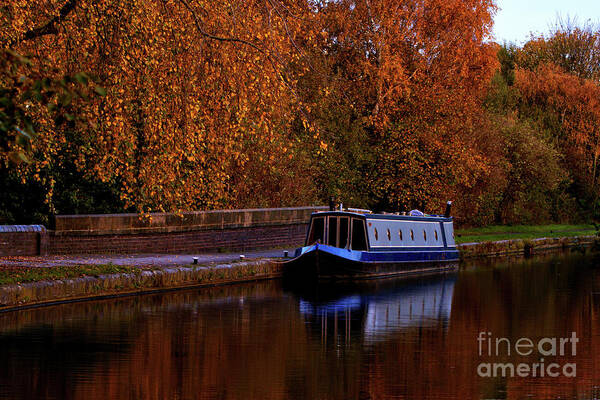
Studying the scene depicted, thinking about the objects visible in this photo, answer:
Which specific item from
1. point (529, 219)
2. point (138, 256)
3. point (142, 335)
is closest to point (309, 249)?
point (138, 256)

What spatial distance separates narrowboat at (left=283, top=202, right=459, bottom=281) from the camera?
2469 centimetres

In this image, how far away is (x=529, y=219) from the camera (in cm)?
4906

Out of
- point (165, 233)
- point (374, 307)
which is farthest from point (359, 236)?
point (374, 307)

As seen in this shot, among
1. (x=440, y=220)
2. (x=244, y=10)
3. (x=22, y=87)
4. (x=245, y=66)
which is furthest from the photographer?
(x=440, y=220)

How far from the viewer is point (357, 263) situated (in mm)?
25875

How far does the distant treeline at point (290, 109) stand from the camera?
14.9m

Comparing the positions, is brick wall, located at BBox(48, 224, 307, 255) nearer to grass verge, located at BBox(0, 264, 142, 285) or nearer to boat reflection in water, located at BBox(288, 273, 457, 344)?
grass verge, located at BBox(0, 264, 142, 285)

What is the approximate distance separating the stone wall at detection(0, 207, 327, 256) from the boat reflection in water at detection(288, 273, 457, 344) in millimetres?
3233

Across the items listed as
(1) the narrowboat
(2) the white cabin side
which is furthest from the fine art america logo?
(2) the white cabin side

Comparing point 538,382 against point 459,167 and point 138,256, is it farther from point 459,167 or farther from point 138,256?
point 459,167

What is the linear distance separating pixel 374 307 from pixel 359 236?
722cm

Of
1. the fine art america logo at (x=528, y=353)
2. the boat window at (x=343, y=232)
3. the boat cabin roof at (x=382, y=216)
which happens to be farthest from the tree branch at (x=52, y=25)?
the boat window at (x=343, y=232)

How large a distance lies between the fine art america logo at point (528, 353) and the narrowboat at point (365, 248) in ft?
31.3

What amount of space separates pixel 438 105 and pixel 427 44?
114 inches
